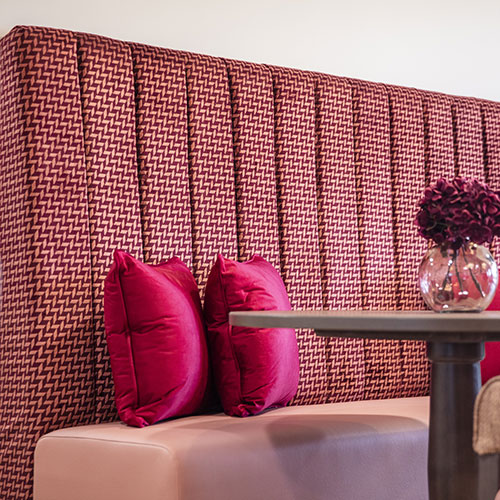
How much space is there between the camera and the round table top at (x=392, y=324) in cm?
136

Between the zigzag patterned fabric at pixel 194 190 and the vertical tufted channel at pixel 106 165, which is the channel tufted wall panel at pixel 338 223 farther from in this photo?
the vertical tufted channel at pixel 106 165

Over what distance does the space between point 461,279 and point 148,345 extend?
74 centimetres

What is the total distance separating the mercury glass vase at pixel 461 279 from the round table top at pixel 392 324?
0.72 ft

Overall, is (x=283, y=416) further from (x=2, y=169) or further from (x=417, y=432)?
(x=2, y=169)

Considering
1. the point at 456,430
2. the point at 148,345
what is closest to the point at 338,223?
the point at 148,345

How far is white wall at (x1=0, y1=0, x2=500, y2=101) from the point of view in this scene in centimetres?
254

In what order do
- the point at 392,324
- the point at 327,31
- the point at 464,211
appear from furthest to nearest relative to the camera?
the point at 327,31 < the point at 464,211 < the point at 392,324

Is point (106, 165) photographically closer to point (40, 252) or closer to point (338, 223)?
point (40, 252)

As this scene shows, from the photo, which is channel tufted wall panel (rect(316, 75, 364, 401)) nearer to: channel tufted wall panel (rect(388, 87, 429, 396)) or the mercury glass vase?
channel tufted wall panel (rect(388, 87, 429, 396))

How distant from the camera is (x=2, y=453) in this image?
6.89 feet

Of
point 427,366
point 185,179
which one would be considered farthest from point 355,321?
point 427,366

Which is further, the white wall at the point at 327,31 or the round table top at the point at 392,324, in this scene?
the white wall at the point at 327,31

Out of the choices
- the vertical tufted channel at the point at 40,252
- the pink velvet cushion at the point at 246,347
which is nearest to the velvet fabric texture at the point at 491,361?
the pink velvet cushion at the point at 246,347

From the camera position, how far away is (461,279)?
1742 millimetres
